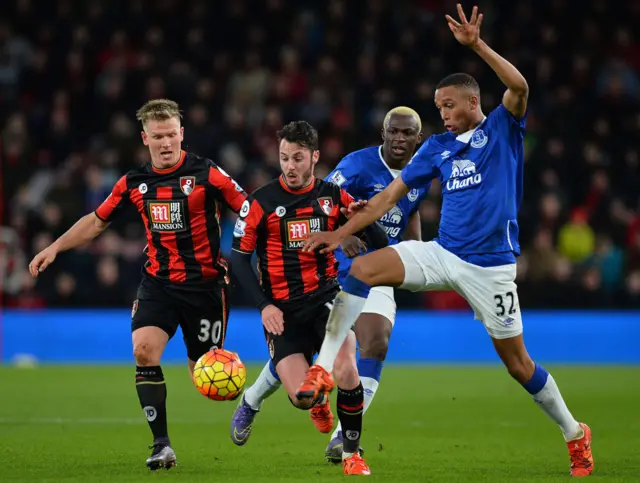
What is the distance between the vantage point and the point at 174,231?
24.3 ft

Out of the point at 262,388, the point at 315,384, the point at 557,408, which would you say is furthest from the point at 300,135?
the point at 557,408

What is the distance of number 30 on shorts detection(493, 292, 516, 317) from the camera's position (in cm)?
658

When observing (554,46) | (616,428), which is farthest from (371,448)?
(554,46)

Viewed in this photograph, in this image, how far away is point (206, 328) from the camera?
7.54m

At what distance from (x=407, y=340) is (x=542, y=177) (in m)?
3.37

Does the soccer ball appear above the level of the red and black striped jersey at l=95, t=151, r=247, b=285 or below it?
below

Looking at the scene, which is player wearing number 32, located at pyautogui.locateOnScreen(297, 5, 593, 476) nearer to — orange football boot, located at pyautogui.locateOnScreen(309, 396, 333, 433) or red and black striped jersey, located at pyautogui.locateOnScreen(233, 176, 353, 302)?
red and black striped jersey, located at pyautogui.locateOnScreen(233, 176, 353, 302)

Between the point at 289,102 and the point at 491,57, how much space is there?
12.5 meters

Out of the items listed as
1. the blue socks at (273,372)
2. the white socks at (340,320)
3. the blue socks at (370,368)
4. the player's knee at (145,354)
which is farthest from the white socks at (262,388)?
the white socks at (340,320)

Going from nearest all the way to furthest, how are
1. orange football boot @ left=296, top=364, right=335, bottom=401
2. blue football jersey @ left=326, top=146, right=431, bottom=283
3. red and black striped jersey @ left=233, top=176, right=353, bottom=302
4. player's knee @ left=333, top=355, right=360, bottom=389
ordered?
orange football boot @ left=296, top=364, right=335, bottom=401
player's knee @ left=333, top=355, right=360, bottom=389
red and black striped jersey @ left=233, top=176, right=353, bottom=302
blue football jersey @ left=326, top=146, right=431, bottom=283

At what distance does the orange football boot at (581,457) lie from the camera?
6.63 m

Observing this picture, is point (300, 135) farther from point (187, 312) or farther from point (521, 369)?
point (521, 369)

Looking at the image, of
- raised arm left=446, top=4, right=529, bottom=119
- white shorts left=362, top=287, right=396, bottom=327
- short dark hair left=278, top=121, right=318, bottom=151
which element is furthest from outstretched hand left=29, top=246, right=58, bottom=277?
raised arm left=446, top=4, right=529, bottom=119

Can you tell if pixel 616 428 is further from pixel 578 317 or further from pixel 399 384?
pixel 578 317
